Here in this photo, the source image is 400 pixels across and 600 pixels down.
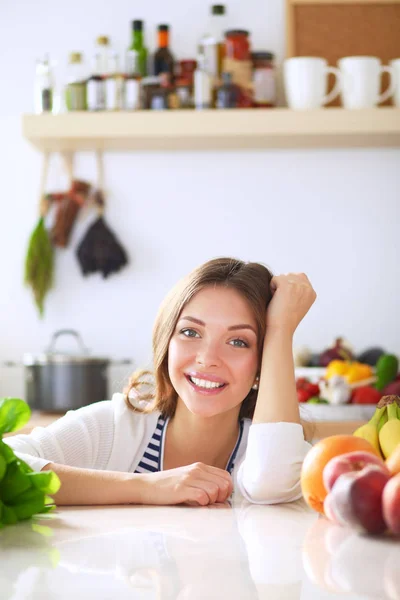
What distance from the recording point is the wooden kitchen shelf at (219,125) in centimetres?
269

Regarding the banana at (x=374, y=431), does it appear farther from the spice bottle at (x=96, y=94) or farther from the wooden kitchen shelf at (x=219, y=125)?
the spice bottle at (x=96, y=94)

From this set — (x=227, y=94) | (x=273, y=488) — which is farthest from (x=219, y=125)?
(x=273, y=488)

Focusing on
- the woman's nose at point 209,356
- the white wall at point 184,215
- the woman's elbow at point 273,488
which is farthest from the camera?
the white wall at point 184,215

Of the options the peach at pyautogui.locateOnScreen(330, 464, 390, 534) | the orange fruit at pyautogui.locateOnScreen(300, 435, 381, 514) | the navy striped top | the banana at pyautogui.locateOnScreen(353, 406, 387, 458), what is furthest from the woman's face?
the peach at pyautogui.locateOnScreen(330, 464, 390, 534)

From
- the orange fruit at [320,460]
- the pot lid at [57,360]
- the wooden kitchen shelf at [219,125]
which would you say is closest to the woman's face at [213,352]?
the orange fruit at [320,460]

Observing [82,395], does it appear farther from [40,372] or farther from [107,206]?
[107,206]

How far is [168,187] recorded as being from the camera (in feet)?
9.78

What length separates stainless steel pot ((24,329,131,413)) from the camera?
2.64 m

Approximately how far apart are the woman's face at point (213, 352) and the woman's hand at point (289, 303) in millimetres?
34

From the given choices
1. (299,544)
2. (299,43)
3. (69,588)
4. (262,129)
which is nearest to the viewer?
(69,588)

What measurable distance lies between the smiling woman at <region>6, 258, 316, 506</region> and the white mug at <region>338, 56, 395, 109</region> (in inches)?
59.0

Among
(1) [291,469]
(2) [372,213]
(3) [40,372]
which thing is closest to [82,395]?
(3) [40,372]

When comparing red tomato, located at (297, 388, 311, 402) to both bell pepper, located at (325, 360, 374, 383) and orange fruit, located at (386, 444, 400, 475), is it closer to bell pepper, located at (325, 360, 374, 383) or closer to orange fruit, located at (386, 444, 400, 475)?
bell pepper, located at (325, 360, 374, 383)

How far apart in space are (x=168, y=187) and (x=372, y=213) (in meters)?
0.68
